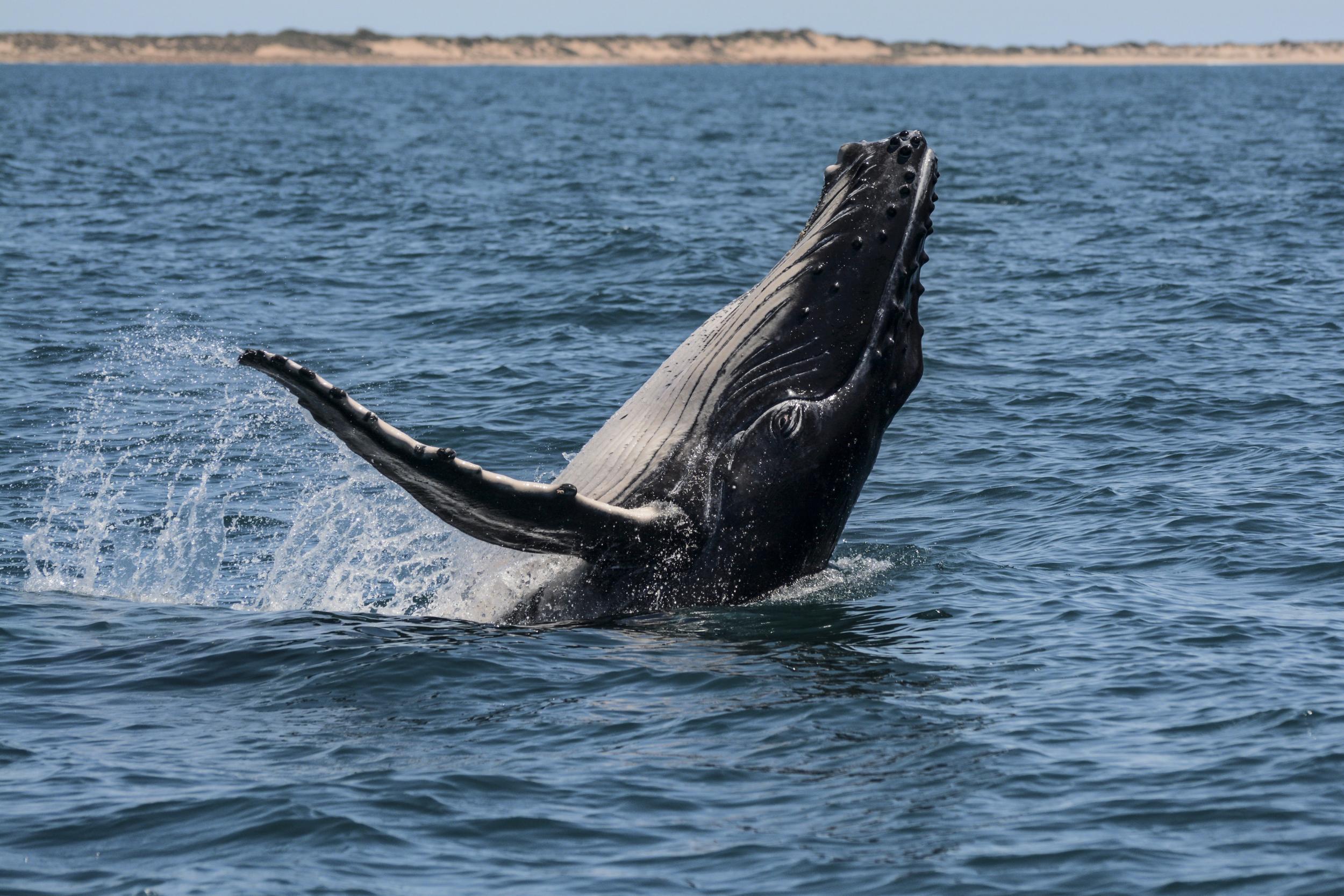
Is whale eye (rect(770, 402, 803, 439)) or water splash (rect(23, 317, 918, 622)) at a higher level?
whale eye (rect(770, 402, 803, 439))

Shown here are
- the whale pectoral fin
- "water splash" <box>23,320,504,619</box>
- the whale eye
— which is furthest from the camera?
"water splash" <box>23,320,504,619</box>

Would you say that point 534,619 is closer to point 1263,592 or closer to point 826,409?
point 826,409

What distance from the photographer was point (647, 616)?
484 inches

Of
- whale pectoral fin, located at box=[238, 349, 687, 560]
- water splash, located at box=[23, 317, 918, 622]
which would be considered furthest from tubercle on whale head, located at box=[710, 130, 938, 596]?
water splash, located at box=[23, 317, 918, 622]

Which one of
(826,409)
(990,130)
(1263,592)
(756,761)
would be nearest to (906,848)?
(756,761)

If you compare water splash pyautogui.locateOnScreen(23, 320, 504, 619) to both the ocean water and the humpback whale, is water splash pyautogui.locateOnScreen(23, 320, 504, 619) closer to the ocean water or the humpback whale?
the ocean water

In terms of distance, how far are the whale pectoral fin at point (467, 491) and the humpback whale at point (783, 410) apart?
156 mm

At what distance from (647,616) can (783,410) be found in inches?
72.3

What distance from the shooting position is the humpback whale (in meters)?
11.7

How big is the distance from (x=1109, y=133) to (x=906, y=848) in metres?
71.7

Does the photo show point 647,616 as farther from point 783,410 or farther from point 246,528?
point 246,528

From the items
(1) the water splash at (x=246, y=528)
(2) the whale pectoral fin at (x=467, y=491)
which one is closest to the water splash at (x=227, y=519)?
(1) the water splash at (x=246, y=528)

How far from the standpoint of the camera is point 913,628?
12.9 metres

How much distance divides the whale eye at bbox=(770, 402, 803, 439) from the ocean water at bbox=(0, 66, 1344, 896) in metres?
1.46
